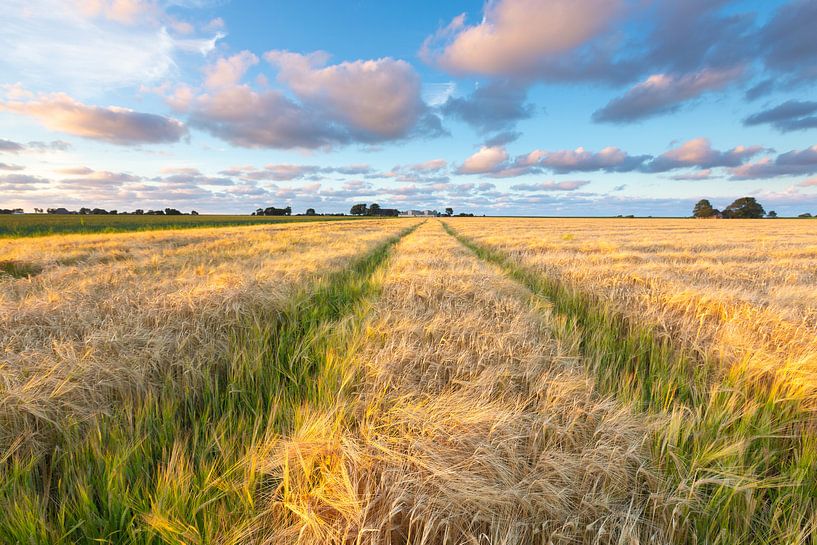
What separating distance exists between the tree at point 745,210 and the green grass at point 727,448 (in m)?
165

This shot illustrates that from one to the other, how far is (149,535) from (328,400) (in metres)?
1.19

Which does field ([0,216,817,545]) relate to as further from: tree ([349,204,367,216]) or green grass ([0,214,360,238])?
tree ([349,204,367,216])

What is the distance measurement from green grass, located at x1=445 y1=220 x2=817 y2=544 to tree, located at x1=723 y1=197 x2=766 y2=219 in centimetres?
16480

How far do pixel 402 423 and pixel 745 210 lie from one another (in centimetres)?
17087

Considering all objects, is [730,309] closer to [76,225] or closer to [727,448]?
[727,448]

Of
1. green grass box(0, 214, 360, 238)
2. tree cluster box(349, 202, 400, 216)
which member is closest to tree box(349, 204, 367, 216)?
tree cluster box(349, 202, 400, 216)

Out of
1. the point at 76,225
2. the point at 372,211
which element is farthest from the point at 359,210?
the point at 76,225

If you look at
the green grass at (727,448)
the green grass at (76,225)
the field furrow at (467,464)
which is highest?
the green grass at (76,225)

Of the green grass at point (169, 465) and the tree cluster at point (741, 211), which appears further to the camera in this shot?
the tree cluster at point (741, 211)

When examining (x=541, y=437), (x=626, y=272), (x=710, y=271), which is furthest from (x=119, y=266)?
(x=710, y=271)

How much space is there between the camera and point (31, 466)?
1.89 m

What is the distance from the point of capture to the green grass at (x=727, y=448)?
1642mm

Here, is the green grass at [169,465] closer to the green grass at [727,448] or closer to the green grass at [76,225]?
the green grass at [727,448]

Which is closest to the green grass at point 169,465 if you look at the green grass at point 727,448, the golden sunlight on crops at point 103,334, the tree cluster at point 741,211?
the golden sunlight on crops at point 103,334
